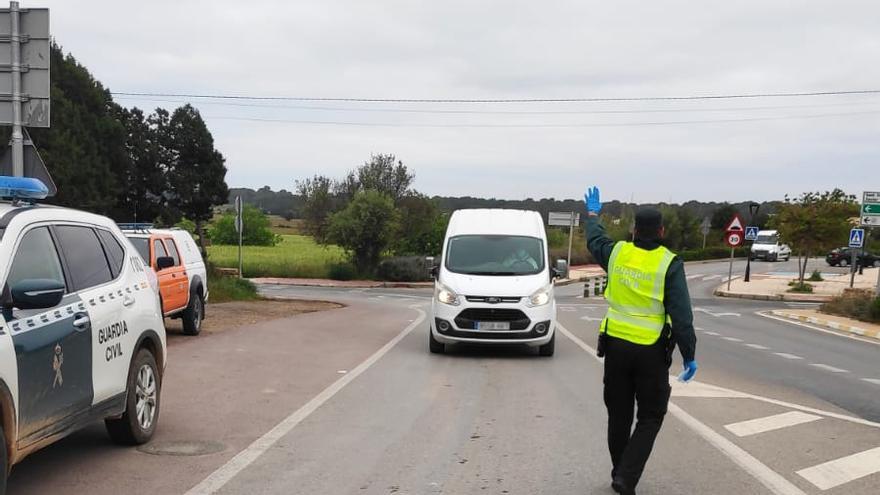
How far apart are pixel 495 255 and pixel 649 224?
8.22m

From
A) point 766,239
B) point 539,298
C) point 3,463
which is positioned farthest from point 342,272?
point 766,239

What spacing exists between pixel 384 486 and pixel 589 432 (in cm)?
→ 248

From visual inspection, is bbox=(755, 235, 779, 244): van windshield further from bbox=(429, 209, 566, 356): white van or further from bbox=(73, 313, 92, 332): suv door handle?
bbox=(73, 313, 92, 332): suv door handle

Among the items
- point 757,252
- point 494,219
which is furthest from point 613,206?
point 494,219

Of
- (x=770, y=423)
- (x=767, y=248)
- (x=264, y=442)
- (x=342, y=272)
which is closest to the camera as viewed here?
(x=264, y=442)

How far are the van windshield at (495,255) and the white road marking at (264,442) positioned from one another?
2919 mm

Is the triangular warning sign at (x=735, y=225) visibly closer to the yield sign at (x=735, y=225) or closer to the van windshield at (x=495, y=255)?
the yield sign at (x=735, y=225)

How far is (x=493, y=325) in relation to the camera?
12305 mm

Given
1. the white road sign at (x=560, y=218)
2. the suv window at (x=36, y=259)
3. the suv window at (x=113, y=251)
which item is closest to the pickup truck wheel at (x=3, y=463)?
the suv window at (x=36, y=259)

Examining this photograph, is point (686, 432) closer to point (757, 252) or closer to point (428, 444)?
point (428, 444)

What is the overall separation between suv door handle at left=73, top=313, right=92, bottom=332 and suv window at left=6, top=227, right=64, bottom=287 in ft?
0.89

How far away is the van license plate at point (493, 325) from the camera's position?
12.3 metres

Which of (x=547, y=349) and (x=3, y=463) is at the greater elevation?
(x=3, y=463)

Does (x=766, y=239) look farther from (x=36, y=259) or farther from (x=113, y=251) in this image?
(x=36, y=259)
